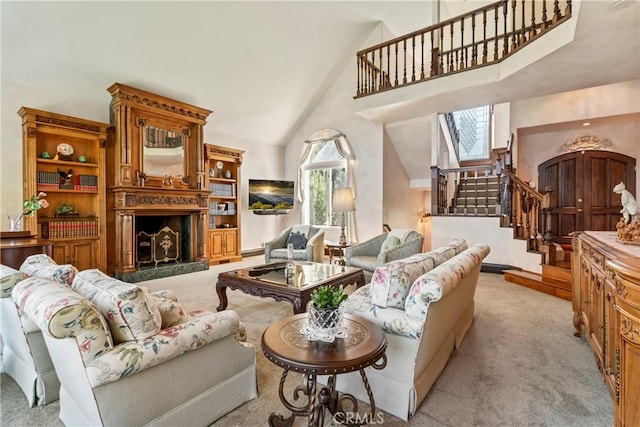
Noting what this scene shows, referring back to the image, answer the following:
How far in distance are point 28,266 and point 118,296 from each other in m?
1.26

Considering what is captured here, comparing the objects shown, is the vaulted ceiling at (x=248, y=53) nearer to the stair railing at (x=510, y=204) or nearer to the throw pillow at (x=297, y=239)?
the stair railing at (x=510, y=204)

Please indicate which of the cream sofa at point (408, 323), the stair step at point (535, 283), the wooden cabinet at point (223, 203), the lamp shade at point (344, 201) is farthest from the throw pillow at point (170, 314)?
the wooden cabinet at point (223, 203)

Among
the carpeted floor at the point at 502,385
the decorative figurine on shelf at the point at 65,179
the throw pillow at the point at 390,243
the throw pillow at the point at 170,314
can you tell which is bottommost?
the carpeted floor at the point at 502,385

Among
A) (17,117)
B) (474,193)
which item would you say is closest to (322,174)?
(474,193)

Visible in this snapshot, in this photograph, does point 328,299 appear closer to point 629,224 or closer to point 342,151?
point 629,224

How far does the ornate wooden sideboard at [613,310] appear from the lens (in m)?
1.27

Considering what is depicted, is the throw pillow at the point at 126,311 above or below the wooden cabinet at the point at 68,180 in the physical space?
below

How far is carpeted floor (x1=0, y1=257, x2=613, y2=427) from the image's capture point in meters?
1.74

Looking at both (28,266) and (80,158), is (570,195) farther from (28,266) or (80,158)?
(80,158)

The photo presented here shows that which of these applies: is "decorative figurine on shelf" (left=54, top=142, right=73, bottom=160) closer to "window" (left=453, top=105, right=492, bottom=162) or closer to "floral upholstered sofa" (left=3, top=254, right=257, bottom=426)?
"floral upholstered sofa" (left=3, top=254, right=257, bottom=426)

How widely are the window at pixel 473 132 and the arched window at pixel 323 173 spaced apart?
339 centimetres

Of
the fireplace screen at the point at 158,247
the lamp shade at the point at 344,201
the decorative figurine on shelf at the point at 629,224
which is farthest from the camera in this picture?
the lamp shade at the point at 344,201

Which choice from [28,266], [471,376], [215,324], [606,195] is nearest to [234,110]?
[28,266]

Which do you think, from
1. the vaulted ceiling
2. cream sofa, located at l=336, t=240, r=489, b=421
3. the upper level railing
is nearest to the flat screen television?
the vaulted ceiling
